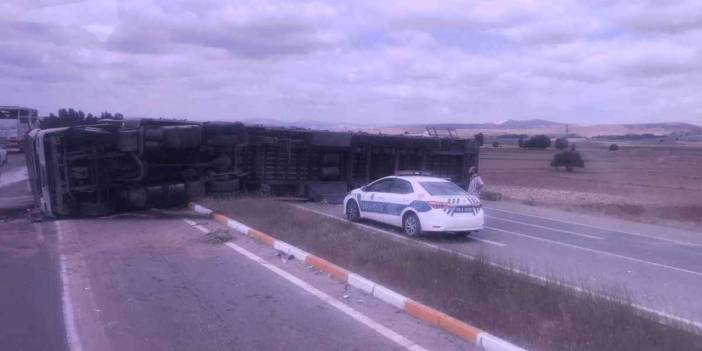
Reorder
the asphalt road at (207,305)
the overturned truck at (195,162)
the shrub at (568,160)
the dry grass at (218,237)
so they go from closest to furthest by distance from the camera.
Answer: the asphalt road at (207,305)
the dry grass at (218,237)
the overturned truck at (195,162)
the shrub at (568,160)

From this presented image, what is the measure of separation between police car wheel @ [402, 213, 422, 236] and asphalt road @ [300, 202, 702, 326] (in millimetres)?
300

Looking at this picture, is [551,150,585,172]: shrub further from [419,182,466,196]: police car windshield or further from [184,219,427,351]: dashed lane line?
[184,219,427,351]: dashed lane line

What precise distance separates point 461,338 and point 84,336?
3.81m

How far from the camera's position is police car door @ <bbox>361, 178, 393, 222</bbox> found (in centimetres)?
1631

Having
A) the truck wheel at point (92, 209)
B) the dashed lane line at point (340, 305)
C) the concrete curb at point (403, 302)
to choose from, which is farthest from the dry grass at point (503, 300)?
the truck wheel at point (92, 209)

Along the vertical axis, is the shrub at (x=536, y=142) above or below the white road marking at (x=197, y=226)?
below

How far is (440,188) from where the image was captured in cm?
1530

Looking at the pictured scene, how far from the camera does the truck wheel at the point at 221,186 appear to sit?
19016 millimetres

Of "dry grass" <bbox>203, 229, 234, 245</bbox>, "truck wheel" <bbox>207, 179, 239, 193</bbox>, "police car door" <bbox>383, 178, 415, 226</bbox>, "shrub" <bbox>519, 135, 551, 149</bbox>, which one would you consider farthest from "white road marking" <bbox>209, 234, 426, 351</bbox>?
"shrub" <bbox>519, 135, 551, 149</bbox>

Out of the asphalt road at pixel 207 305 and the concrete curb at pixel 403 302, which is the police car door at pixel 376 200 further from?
the asphalt road at pixel 207 305

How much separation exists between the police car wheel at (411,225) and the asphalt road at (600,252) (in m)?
0.30

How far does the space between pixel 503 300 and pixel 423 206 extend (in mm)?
7204

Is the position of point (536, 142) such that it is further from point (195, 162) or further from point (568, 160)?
point (195, 162)

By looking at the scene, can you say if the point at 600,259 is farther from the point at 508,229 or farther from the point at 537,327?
the point at 537,327
